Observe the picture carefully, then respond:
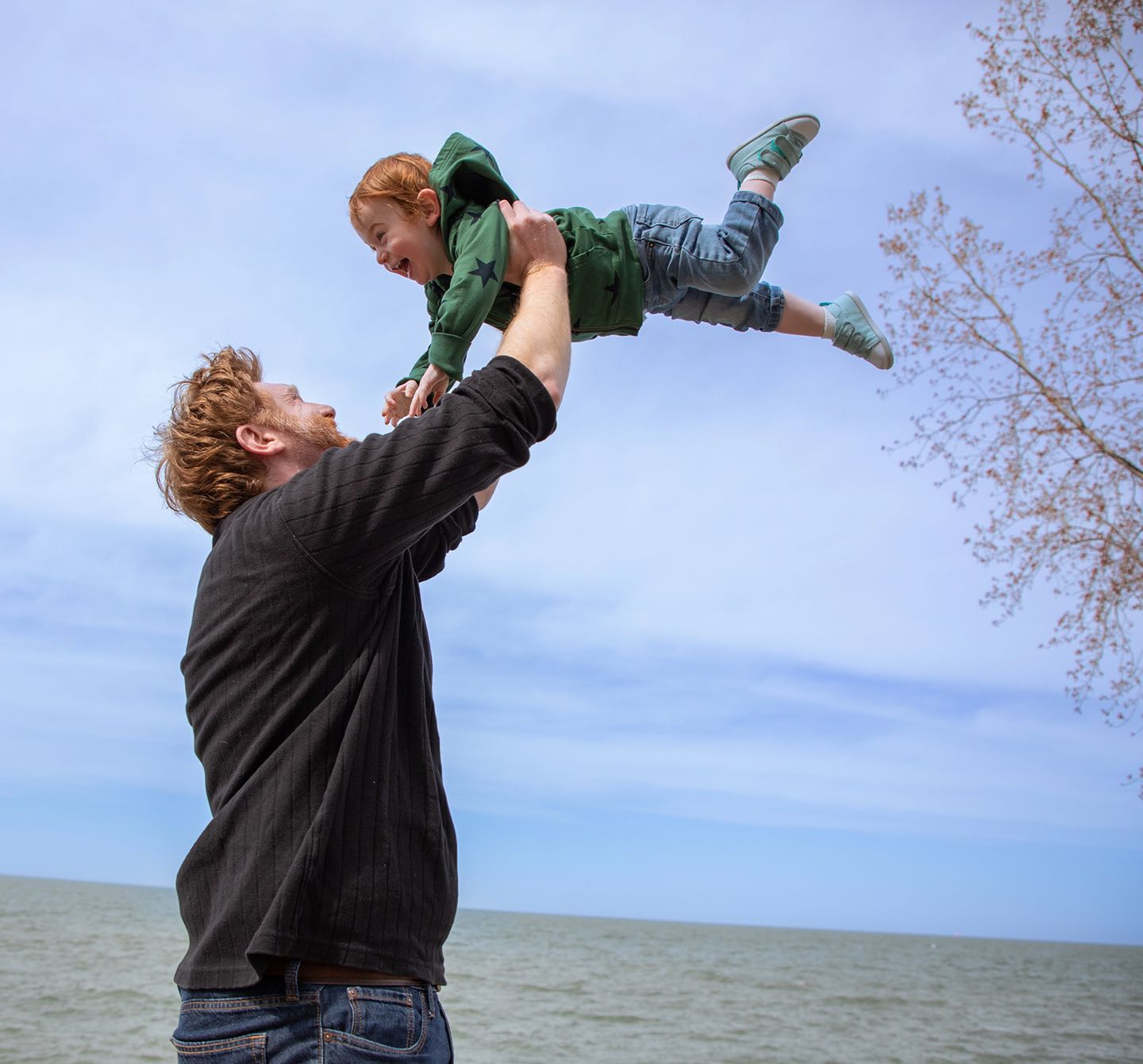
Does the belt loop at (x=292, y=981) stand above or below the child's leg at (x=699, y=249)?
below

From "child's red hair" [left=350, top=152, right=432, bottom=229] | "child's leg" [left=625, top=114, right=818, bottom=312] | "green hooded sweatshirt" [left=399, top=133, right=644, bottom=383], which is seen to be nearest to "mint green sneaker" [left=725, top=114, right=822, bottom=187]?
"child's leg" [left=625, top=114, right=818, bottom=312]

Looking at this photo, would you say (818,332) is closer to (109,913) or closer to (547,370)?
(547,370)

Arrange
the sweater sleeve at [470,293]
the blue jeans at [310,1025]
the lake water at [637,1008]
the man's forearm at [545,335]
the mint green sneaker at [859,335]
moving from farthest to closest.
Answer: the lake water at [637,1008] < the mint green sneaker at [859,335] < the sweater sleeve at [470,293] < the man's forearm at [545,335] < the blue jeans at [310,1025]

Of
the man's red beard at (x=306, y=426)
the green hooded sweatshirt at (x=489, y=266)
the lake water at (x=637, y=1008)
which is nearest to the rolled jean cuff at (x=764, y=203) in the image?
the green hooded sweatshirt at (x=489, y=266)

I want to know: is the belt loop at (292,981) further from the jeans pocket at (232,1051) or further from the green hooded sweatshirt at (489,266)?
the green hooded sweatshirt at (489,266)

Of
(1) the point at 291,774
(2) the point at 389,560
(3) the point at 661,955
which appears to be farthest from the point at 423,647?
(3) the point at 661,955

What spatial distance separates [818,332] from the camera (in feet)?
13.3

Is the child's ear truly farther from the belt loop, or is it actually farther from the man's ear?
the belt loop

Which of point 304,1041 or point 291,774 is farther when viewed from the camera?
point 291,774

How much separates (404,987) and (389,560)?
0.76 meters

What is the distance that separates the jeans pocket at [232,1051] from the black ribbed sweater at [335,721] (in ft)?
0.31

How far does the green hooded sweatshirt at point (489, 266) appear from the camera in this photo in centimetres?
274

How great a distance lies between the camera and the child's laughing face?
126 inches

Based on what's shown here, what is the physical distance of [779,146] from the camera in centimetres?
371
